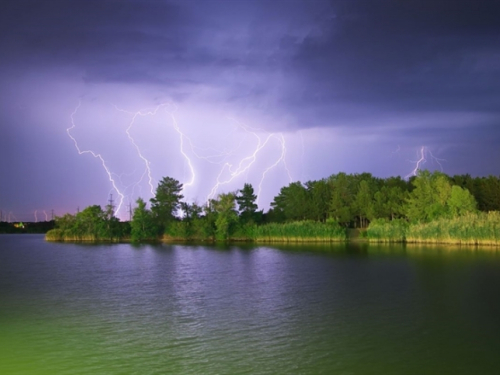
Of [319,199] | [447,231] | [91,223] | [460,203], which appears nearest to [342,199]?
[319,199]

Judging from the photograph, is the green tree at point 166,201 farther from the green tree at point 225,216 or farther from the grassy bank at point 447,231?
the grassy bank at point 447,231

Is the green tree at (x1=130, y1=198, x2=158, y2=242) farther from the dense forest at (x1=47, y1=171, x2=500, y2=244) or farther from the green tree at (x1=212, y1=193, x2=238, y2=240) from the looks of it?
the green tree at (x1=212, y1=193, x2=238, y2=240)

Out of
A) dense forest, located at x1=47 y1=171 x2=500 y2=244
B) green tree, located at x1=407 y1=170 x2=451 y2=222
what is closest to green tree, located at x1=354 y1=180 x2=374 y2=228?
dense forest, located at x1=47 y1=171 x2=500 y2=244

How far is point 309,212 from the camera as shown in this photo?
270 ft

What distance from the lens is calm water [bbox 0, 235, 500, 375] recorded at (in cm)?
1331

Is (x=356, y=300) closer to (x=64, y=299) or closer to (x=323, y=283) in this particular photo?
(x=323, y=283)

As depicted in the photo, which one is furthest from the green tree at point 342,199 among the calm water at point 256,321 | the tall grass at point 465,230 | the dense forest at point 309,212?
the calm water at point 256,321

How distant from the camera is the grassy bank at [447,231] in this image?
49.0 meters

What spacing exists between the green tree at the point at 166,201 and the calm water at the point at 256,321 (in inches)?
1981

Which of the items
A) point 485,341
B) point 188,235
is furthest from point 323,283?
point 188,235

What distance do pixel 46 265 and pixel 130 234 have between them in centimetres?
4588

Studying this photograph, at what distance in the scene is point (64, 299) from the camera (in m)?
23.3

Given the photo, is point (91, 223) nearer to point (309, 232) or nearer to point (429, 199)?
point (309, 232)

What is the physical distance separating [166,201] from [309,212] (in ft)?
85.0
